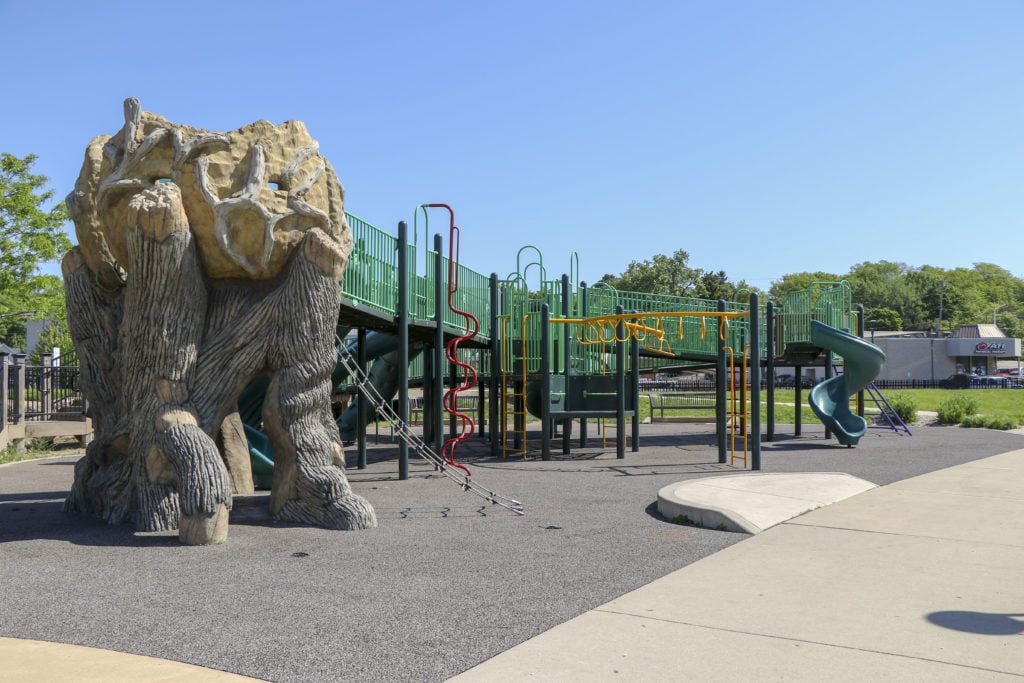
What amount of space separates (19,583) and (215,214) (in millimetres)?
3678

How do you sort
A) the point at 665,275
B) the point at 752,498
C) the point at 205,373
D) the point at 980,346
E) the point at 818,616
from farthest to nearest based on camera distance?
the point at 980,346 → the point at 665,275 → the point at 752,498 → the point at 205,373 → the point at 818,616

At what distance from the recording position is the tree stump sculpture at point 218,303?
821cm

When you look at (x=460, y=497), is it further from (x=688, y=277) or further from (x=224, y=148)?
(x=688, y=277)

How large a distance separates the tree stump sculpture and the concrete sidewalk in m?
3.74

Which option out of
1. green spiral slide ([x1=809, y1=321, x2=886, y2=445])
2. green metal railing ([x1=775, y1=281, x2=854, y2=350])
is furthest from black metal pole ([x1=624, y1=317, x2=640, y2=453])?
green metal railing ([x1=775, y1=281, x2=854, y2=350])

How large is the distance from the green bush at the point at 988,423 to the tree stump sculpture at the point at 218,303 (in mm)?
20447

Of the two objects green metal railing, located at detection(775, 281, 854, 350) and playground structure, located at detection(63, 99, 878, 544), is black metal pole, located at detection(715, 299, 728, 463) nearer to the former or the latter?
green metal railing, located at detection(775, 281, 854, 350)

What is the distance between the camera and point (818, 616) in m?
5.20

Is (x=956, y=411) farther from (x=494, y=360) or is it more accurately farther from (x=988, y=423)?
(x=494, y=360)

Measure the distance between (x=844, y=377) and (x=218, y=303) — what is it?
14.8m

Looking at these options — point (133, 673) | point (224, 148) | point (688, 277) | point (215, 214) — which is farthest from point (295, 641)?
point (688, 277)

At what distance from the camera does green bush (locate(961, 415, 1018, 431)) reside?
23188 mm

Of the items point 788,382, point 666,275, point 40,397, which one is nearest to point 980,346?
point 788,382

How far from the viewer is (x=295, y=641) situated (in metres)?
4.70
